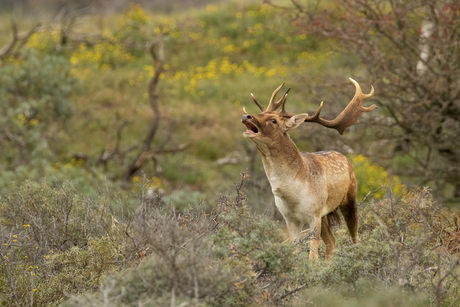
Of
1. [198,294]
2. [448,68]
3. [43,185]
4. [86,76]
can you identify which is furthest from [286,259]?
[86,76]

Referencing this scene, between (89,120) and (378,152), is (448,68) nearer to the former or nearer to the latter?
(378,152)

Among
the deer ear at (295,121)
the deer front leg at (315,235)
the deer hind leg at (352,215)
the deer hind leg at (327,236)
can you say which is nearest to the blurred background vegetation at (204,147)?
the deer hind leg at (352,215)

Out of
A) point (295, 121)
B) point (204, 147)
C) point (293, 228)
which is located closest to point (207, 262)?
point (293, 228)

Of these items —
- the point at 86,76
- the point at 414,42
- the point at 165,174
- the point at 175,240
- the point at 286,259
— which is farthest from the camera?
the point at 86,76

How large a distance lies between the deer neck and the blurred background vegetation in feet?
1.56

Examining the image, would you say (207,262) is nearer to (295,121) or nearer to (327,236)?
(295,121)

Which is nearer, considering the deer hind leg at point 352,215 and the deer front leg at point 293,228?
the deer front leg at point 293,228

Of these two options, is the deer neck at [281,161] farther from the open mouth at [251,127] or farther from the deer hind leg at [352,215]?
the deer hind leg at [352,215]

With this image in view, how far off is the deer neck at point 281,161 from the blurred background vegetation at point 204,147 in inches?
18.7

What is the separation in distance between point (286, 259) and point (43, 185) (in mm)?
3226

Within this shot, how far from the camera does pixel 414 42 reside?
32.9 ft

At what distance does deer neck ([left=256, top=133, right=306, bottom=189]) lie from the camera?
4.95 m

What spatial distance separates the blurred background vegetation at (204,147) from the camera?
419cm

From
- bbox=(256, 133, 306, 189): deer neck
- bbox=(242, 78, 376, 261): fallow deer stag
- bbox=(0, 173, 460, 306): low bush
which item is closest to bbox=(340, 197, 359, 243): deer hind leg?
bbox=(242, 78, 376, 261): fallow deer stag
